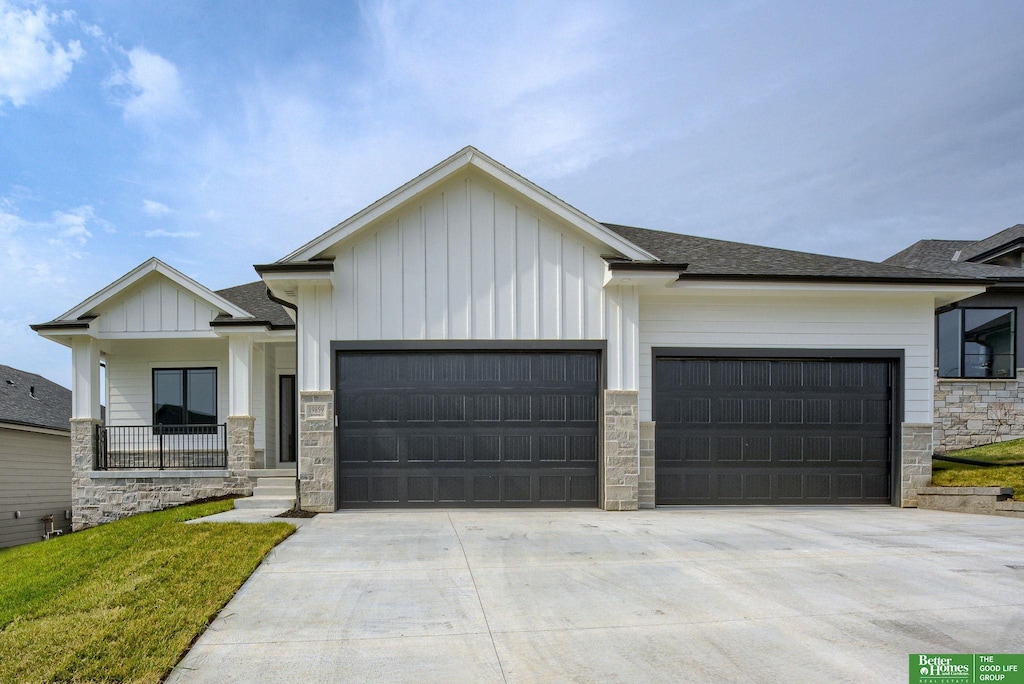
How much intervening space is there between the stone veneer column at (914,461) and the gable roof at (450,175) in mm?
5781

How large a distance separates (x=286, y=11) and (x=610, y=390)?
9748 mm

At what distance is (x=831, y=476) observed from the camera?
1168 centimetres

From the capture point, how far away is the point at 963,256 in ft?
69.7

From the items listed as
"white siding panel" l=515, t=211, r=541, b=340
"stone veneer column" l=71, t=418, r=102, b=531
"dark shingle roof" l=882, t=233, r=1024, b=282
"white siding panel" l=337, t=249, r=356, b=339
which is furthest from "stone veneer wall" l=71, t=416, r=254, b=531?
"dark shingle roof" l=882, t=233, r=1024, b=282

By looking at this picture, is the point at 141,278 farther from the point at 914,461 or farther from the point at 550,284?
the point at 914,461

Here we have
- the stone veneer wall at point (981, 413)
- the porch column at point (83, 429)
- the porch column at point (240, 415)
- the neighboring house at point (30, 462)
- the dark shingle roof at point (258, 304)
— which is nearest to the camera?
the porch column at point (240, 415)

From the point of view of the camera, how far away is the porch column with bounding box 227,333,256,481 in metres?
13.7

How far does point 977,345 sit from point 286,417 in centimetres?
1875

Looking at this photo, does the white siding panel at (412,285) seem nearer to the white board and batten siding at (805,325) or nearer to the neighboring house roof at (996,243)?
the white board and batten siding at (805,325)

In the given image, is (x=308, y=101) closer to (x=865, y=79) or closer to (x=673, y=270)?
(x=673, y=270)

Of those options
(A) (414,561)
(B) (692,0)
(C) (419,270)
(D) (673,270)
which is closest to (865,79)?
(B) (692,0)

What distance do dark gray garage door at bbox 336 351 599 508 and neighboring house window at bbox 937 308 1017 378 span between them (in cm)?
1351

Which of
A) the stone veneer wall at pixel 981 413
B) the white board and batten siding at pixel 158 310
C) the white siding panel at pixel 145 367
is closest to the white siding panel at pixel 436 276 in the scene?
the white board and batten siding at pixel 158 310

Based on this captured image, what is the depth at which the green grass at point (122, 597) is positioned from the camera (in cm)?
429
